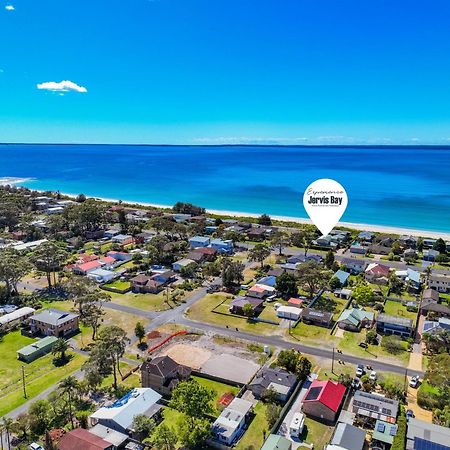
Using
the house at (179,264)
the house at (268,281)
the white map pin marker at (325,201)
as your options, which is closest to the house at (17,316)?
the house at (179,264)

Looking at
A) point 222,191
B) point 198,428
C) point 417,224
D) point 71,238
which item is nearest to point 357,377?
point 198,428

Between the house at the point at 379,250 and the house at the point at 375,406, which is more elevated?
the house at the point at 379,250

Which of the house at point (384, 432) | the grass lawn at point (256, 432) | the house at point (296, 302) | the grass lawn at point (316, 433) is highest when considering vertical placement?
the house at point (296, 302)

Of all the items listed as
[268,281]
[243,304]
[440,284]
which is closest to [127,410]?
[243,304]

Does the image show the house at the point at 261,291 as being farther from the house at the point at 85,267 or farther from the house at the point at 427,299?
the house at the point at 85,267

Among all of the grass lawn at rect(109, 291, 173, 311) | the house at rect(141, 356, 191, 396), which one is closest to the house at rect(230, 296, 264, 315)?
the grass lawn at rect(109, 291, 173, 311)

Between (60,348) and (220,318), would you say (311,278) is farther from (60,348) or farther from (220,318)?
(60,348)
